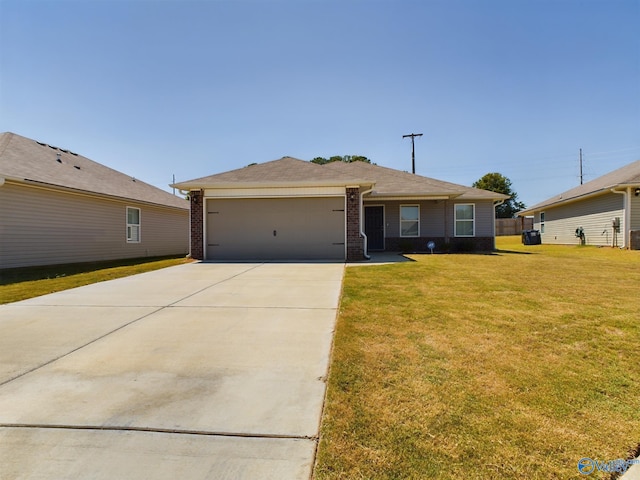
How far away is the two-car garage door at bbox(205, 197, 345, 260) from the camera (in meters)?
11.4

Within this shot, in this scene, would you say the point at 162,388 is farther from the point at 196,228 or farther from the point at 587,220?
the point at 587,220

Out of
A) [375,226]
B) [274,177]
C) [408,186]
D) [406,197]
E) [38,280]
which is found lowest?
[38,280]

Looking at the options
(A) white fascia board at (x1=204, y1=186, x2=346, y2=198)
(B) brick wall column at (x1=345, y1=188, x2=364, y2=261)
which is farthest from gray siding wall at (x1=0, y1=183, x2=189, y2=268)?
(B) brick wall column at (x1=345, y1=188, x2=364, y2=261)

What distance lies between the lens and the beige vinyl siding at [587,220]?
15.6 metres

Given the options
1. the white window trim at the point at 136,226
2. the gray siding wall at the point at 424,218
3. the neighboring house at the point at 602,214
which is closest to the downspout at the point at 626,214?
the neighboring house at the point at 602,214

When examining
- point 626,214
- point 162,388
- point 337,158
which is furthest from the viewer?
point 337,158

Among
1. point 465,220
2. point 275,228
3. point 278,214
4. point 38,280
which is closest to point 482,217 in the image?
point 465,220

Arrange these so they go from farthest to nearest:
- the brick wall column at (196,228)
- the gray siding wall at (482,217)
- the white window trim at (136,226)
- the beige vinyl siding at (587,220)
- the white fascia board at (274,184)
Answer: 1. the beige vinyl siding at (587,220)
2. the gray siding wall at (482,217)
3. the white window trim at (136,226)
4. the brick wall column at (196,228)
5. the white fascia board at (274,184)

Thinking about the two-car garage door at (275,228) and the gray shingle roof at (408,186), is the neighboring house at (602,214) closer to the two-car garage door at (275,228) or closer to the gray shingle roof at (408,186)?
the gray shingle roof at (408,186)

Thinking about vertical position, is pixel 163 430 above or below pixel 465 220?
below

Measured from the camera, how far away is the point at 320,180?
11.0 meters

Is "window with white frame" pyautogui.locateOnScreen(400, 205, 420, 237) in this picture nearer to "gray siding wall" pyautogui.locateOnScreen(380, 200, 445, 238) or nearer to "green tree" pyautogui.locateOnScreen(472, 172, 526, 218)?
"gray siding wall" pyautogui.locateOnScreen(380, 200, 445, 238)

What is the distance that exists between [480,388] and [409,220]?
43.2 ft

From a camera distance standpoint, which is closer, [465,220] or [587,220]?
[465,220]
